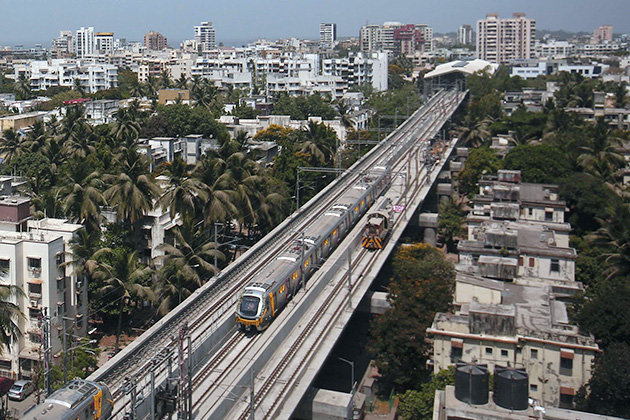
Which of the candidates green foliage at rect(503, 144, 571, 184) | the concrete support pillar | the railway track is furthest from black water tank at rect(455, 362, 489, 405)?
green foliage at rect(503, 144, 571, 184)

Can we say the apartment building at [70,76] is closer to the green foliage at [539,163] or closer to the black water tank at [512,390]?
the green foliage at [539,163]

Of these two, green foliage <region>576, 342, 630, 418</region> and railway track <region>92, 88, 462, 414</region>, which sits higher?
railway track <region>92, 88, 462, 414</region>

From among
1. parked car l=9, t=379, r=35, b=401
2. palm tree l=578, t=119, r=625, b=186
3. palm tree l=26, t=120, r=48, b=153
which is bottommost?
parked car l=9, t=379, r=35, b=401

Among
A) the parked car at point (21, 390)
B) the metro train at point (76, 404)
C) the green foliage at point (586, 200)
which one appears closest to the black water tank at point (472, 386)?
the metro train at point (76, 404)

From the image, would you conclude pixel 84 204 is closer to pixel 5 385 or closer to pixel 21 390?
pixel 5 385

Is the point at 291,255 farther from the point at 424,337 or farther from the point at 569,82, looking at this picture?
the point at 569,82

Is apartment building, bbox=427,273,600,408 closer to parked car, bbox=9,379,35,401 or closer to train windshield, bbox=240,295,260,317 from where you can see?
train windshield, bbox=240,295,260,317
